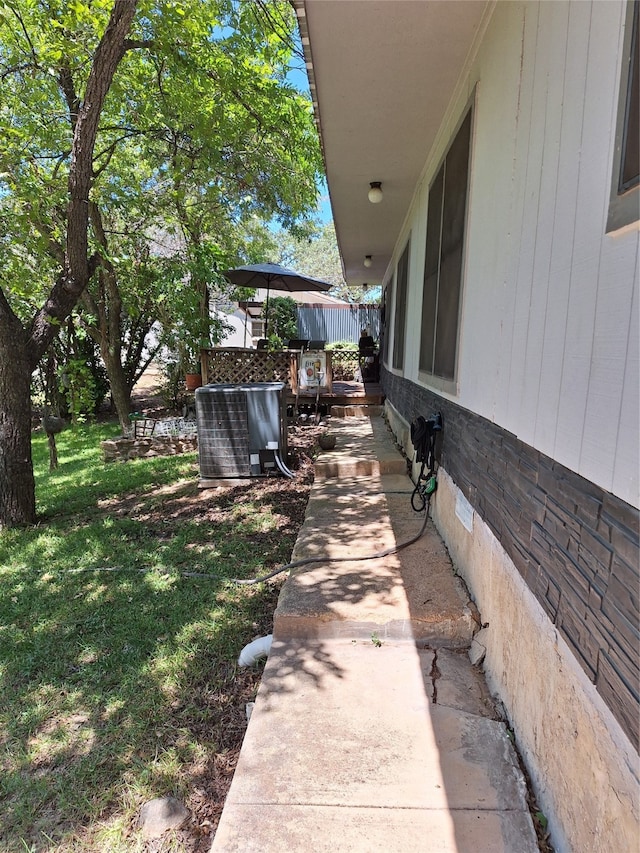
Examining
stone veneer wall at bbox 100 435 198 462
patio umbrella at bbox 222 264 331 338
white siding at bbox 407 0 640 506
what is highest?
patio umbrella at bbox 222 264 331 338

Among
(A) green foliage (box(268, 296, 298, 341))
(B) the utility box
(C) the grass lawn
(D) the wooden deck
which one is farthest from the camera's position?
(A) green foliage (box(268, 296, 298, 341))

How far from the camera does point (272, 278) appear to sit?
930 cm

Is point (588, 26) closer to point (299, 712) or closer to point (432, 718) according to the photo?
point (432, 718)

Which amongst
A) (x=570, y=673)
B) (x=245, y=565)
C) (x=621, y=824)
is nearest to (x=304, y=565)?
(x=245, y=565)

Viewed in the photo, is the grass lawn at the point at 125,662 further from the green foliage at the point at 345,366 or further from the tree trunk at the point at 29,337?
the green foliage at the point at 345,366

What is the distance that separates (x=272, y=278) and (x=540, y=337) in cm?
836

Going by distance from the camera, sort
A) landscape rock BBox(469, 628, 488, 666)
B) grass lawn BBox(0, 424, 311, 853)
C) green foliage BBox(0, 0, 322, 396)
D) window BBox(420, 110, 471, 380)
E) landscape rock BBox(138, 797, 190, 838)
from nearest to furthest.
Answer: landscape rock BBox(138, 797, 190, 838)
grass lawn BBox(0, 424, 311, 853)
landscape rock BBox(469, 628, 488, 666)
window BBox(420, 110, 471, 380)
green foliage BBox(0, 0, 322, 396)

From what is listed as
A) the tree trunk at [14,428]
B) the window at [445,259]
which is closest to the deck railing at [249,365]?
the tree trunk at [14,428]

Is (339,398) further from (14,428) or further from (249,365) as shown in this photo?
(14,428)

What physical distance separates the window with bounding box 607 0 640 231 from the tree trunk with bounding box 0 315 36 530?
16.6ft

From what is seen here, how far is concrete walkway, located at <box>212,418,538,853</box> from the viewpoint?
52.3 inches

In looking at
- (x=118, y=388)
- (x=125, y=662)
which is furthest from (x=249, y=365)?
(x=125, y=662)

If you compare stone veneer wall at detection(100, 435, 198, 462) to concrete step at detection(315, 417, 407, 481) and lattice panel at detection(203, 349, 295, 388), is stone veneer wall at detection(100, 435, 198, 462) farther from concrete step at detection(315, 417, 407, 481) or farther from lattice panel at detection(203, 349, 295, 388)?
concrete step at detection(315, 417, 407, 481)

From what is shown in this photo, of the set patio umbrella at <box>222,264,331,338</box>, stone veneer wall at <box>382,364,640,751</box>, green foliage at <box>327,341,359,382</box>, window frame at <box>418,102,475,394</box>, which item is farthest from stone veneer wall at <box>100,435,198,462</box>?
stone veneer wall at <box>382,364,640,751</box>
